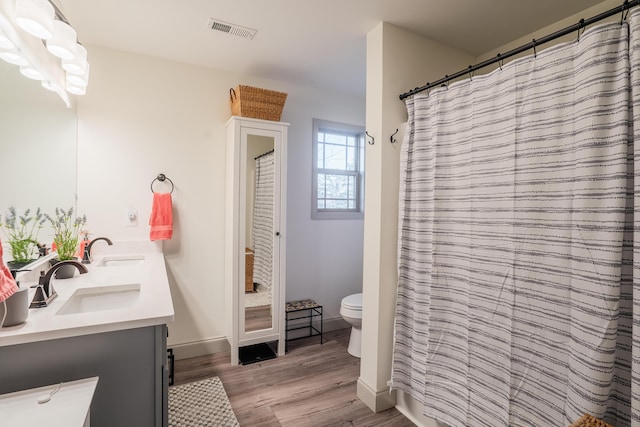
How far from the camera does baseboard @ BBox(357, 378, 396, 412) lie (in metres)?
2.05

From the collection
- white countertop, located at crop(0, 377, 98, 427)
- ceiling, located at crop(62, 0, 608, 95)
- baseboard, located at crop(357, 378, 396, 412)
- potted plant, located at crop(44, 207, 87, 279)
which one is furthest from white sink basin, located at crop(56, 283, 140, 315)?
ceiling, located at crop(62, 0, 608, 95)

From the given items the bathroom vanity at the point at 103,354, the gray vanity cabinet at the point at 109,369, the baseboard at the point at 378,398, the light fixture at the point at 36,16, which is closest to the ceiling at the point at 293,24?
the light fixture at the point at 36,16

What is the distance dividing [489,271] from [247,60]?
92.7 inches

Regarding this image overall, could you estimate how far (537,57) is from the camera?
1.38 meters

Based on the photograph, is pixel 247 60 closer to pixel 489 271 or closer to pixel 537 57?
pixel 537 57

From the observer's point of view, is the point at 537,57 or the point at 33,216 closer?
the point at 537,57

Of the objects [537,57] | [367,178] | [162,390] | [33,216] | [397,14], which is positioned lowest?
[162,390]

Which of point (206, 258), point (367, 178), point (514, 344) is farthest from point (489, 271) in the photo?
point (206, 258)

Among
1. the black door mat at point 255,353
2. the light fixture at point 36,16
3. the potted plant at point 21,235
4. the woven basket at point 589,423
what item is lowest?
the black door mat at point 255,353

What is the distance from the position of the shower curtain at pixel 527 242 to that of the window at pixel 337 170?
141cm

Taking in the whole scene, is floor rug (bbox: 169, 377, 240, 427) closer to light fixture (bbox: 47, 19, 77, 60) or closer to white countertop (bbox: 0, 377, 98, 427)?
white countertop (bbox: 0, 377, 98, 427)

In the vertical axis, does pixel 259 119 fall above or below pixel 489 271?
above

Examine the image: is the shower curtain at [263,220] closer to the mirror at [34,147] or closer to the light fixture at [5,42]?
the mirror at [34,147]

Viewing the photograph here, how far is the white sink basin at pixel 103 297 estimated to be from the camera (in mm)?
1565
